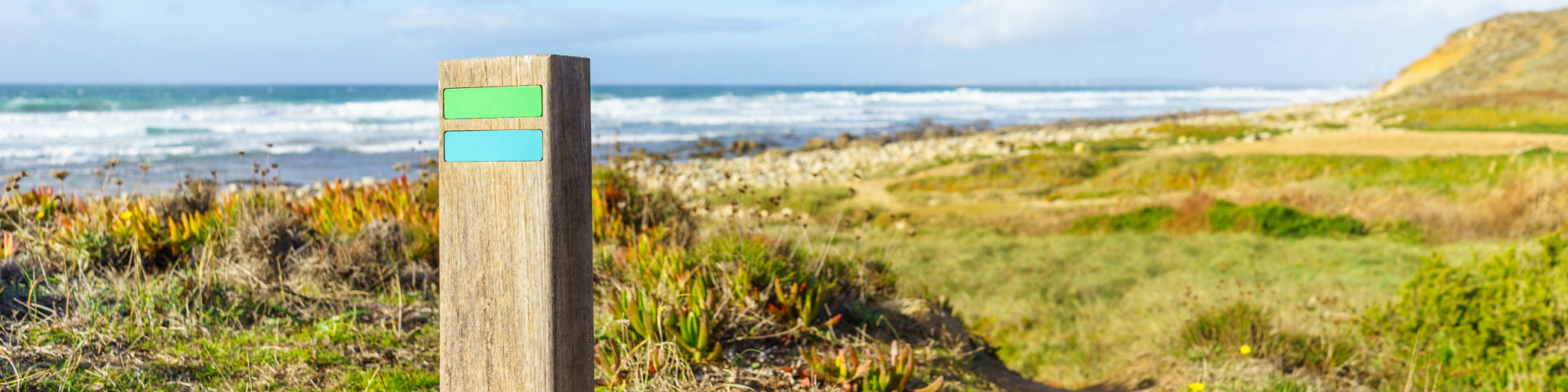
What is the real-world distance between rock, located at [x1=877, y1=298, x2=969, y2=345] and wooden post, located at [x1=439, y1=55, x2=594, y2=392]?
256 cm

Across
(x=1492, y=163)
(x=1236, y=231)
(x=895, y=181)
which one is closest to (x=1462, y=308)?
(x=1236, y=231)

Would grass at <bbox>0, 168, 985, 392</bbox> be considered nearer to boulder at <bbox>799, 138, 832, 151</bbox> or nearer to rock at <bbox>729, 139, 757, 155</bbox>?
rock at <bbox>729, 139, 757, 155</bbox>

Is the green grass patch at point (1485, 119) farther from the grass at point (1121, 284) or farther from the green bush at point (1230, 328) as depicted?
the green bush at point (1230, 328)

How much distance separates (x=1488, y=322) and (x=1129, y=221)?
20.7ft

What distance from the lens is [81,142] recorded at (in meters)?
23.1

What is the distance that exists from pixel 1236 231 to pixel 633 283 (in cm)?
840

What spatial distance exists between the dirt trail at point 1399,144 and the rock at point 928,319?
15699 millimetres

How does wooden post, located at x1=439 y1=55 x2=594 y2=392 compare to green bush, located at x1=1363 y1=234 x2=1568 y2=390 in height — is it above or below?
above

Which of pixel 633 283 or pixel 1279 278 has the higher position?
pixel 633 283

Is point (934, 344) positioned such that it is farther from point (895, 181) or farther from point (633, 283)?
point (895, 181)

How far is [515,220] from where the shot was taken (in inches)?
77.9

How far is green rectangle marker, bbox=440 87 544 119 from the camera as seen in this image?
6.23 feet

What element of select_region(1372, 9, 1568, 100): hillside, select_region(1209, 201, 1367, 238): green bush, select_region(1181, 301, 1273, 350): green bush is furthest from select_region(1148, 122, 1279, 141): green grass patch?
select_region(1181, 301, 1273, 350): green bush

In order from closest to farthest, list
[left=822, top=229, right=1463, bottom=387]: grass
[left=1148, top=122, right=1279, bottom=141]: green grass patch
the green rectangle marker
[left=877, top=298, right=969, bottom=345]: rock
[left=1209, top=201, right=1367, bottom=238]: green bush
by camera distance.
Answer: the green rectangle marker < [left=877, top=298, right=969, bottom=345]: rock < [left=822, top=229, right=1463, bottom=387]: grass < [left=1209, top=201, right=1367, bottom=238]: green bush < [left=1148, top=122, right=1279, bottom=141]: green grass patch
